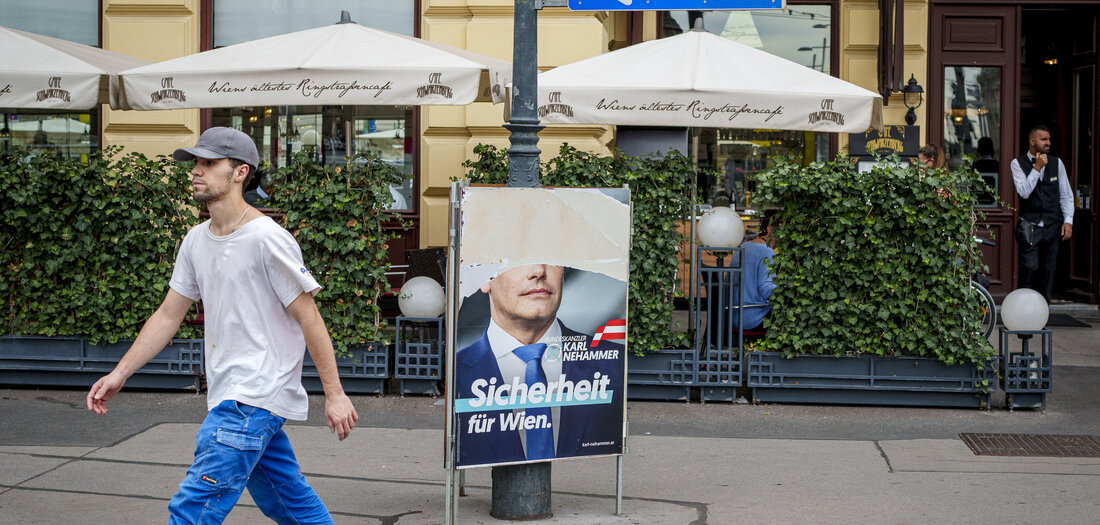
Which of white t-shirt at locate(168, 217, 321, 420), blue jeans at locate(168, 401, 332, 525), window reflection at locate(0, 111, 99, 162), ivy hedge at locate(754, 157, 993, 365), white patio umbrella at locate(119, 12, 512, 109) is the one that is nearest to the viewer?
blue jeans at locate(168, 401, 332, 525)

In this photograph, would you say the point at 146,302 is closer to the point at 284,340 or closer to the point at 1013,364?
the point at 284,340

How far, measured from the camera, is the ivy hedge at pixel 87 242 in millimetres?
8305

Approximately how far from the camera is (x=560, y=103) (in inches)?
324

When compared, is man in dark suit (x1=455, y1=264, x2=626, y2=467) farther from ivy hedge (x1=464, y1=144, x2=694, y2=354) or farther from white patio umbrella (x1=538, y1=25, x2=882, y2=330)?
white patio umbrella (x1=538, y1=25, x2=882, y2=330)

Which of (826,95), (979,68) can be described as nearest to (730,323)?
(826,95)

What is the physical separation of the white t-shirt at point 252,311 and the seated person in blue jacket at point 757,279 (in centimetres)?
487

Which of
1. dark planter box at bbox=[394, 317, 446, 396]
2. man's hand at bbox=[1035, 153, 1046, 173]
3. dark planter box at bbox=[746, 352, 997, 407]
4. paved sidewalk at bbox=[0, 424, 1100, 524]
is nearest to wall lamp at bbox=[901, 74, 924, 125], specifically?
man's hand at bbox=[1035, 153, 1046, 173]

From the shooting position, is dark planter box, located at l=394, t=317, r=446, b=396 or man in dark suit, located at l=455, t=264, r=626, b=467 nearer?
man in dark suit, located at l=455, t=264, r=626, b=467

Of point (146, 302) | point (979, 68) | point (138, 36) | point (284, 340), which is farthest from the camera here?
point (979, 68)

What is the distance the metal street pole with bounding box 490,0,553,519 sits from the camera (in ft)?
17.3

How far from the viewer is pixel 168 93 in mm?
8461

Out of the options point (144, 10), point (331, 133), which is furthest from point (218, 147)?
point (144, 10)

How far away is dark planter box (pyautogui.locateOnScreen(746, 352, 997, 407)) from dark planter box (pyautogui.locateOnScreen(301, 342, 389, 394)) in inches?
103

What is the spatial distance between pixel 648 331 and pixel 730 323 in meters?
0.61
